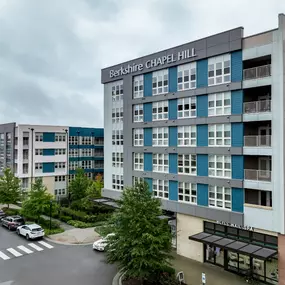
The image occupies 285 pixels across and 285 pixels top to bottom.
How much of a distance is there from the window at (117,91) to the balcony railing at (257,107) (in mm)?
13183

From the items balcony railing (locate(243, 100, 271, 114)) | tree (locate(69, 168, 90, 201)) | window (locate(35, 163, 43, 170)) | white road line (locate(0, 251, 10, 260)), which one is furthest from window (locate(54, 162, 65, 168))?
balcony railing (locate(243, 100, 271, 114))

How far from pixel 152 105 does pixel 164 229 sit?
11.4 meters

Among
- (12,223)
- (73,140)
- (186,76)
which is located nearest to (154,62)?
(186,76)

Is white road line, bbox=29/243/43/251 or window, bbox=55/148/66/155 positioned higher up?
window, bbox=55/148/66/155

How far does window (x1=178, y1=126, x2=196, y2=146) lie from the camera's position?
23.1m

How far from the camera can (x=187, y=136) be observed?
23.5 m

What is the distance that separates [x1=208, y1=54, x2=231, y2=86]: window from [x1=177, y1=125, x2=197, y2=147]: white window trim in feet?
12.2

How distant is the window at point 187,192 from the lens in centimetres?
2294

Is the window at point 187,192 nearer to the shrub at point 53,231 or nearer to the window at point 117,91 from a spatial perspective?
the window at point 117,91

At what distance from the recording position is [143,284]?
60.6 feet

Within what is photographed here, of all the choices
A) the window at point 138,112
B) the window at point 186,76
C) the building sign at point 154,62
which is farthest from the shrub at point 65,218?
the window at point 186,76

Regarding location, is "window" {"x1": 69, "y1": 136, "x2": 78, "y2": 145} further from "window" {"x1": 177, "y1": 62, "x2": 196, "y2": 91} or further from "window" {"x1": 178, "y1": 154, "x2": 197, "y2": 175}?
"window" {"x1": 177, "y1": 62, "x2": 196, "y2": 91}

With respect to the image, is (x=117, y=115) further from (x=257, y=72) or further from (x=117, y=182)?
(x=257, y=72)

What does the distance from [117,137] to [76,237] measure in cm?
1045
